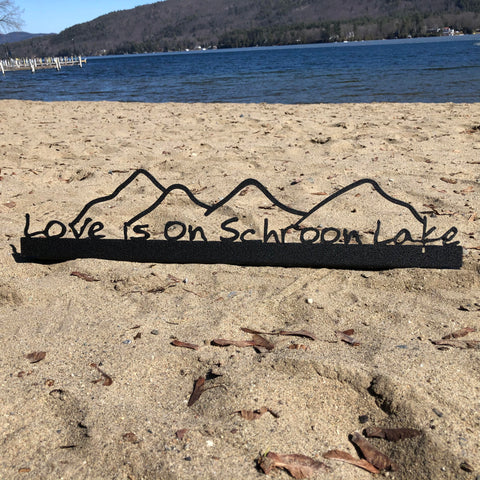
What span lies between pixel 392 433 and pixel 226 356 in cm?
67

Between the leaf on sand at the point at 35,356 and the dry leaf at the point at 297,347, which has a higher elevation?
the leaf on sand at the point at 35,356

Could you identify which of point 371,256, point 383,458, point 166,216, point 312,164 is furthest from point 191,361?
point 312,164

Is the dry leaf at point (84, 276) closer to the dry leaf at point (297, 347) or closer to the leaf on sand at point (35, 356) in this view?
the leaf on sand at point (35, 356)

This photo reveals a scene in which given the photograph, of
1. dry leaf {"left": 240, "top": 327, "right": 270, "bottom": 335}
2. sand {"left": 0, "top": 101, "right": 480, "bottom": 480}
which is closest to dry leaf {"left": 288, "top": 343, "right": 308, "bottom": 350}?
sand {"left": 0, "top": 101, "right": 480, "bottom": 480}

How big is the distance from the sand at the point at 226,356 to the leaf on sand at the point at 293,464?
0.02 metres

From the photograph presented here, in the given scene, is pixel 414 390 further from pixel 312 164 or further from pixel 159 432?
pixel 312 164

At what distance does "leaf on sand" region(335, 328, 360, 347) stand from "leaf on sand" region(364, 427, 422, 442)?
46 centimetres

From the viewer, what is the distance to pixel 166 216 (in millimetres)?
3338

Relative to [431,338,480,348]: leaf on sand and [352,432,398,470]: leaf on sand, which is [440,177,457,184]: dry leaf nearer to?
[431,338,480,348]: leaf on sand

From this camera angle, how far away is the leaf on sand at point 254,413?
1.55m

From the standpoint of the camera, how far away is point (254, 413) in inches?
61.6

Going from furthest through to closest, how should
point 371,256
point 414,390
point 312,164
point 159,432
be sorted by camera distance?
point 312,164
point 371,256
point 414,390
point 159,432

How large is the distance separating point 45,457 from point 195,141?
479 centimetres

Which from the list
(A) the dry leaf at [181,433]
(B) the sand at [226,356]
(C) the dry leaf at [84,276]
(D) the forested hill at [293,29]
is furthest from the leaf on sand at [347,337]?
(D) the forested hill at [293,29]
